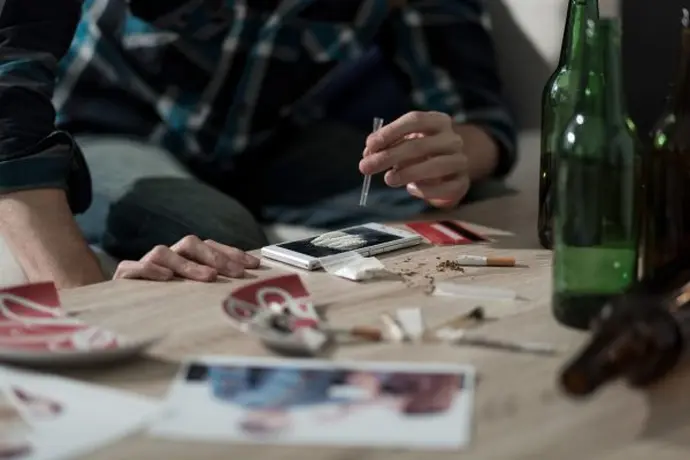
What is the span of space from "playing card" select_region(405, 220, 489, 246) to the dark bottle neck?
241 mm

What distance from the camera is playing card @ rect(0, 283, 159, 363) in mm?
804

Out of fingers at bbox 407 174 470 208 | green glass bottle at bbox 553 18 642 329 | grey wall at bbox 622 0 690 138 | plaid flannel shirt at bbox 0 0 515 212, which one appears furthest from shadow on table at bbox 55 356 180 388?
grey wall at bbox 622 0 690 138

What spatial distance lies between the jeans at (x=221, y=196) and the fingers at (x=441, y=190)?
0.38 feet

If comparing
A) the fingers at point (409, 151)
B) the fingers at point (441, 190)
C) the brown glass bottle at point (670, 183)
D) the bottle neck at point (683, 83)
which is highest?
the bottle neck at point (683, 83)

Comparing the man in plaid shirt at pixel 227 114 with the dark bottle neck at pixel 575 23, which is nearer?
the dark bottle neck at pixel 575 23

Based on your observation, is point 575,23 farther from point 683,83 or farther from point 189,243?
point 189,243

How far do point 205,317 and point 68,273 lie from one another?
0.37m

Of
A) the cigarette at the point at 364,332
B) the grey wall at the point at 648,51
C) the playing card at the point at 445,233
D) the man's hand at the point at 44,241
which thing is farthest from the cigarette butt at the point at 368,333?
the grey wall at the point at 648,51

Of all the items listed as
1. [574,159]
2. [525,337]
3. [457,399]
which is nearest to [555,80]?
[574,159]

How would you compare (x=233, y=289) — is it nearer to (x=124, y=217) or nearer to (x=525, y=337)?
(x=525, y=337)

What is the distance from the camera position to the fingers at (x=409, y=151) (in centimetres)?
119

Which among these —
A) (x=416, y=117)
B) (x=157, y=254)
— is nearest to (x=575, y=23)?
(x=416, y=117)

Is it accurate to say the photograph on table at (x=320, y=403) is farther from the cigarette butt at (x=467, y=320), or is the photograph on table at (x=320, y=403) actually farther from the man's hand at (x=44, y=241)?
the man's hand at (x=44, y=241)

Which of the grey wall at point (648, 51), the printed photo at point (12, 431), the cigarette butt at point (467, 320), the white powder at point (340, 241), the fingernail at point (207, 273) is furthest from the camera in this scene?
the grey wall at point (648, 51)
